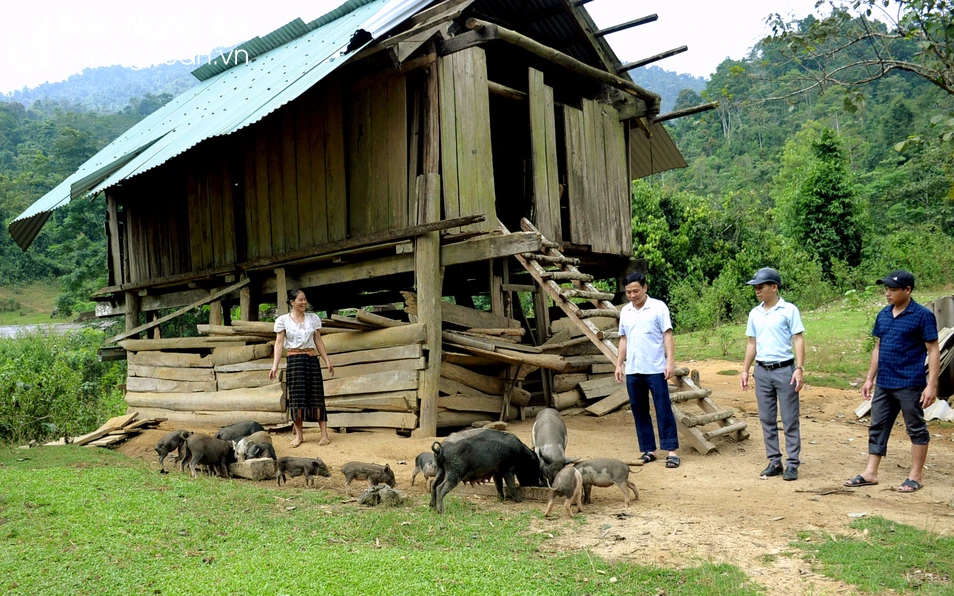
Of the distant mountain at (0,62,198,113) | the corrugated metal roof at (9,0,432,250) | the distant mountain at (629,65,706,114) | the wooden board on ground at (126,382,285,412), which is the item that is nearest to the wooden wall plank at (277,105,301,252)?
the corrugated metal roof at (9,0,432,250)

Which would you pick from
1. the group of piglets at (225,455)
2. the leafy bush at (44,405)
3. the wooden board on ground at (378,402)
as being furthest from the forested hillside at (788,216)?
the leafy bush at (44,405)

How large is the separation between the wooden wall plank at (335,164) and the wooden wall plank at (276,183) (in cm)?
102

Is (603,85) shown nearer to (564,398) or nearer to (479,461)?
(564,398)

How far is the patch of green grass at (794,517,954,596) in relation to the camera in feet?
13.5

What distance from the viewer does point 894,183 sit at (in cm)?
3256

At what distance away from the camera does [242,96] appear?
32.9 feet

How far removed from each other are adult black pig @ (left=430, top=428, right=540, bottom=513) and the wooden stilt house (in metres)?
2.59

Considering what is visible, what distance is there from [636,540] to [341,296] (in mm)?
10727

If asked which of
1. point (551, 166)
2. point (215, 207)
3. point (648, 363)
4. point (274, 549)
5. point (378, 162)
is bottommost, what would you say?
point (274, 549)

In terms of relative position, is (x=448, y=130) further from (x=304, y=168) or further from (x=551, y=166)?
(x=304, y=168)

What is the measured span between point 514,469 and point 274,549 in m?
2.16

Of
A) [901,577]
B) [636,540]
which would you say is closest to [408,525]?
[636,540]

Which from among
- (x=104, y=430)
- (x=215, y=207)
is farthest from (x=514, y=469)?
(x=215, y=207)

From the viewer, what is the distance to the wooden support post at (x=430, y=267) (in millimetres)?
9250
